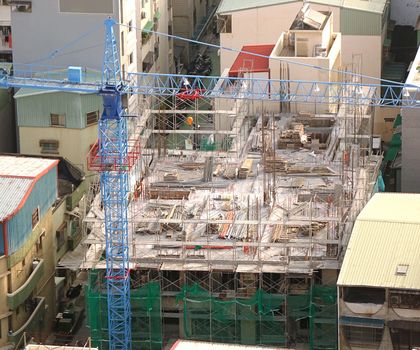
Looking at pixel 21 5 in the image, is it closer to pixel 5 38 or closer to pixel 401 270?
pixel 5 38

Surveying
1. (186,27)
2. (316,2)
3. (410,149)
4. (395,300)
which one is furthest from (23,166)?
(186,27)

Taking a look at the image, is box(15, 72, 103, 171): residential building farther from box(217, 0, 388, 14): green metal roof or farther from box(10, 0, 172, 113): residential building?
box(217, 0, 388, 14): green metal roof

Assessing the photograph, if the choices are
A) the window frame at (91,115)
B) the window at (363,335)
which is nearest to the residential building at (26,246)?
the window frame at (91,115)

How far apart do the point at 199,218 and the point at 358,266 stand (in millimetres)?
10828

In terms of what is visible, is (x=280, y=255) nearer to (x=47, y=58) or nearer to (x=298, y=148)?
(x=298, y=148)

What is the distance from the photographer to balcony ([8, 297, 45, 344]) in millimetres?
68688

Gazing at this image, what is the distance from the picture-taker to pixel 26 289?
69.4 metres

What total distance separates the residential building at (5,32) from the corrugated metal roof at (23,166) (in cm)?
1884

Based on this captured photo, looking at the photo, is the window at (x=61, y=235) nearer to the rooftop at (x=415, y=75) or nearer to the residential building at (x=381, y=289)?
the residential building at (x=381, y=289)

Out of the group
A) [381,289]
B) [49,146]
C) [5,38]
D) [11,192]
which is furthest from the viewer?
[5,38]

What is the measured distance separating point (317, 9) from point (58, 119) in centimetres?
2030

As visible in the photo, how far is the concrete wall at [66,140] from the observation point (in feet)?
279

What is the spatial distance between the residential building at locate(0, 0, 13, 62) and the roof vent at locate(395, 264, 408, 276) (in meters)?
37.6

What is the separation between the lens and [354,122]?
80625 mm
